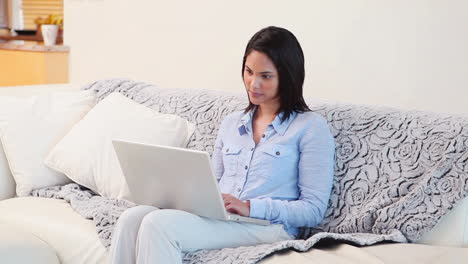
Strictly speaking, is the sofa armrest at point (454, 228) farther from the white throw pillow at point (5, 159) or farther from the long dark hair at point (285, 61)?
the white throw pillow at point (5, 159)

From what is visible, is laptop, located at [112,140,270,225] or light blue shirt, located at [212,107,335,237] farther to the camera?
light blue shirt, located at [212,107,335,237]

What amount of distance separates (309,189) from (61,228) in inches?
30.4

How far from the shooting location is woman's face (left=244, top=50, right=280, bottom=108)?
230 centimetres

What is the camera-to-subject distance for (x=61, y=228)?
2398 mm

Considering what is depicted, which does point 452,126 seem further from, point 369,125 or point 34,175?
point 34,175

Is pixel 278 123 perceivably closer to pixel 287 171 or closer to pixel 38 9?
pixel 287 171

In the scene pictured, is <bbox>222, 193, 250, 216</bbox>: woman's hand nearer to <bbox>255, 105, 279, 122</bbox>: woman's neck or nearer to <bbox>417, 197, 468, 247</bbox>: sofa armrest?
<bbox>255, 105, 279, 122</bbox>: woman's neck

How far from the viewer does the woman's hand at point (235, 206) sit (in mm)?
2135

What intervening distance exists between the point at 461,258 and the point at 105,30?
9.10 feet

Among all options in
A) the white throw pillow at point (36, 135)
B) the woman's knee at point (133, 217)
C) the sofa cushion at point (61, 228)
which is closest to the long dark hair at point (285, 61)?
the woman's knee at point (133, 217)

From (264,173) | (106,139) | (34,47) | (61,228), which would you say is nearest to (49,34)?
(34,47)

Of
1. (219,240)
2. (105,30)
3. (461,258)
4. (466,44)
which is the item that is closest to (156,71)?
(105,30)

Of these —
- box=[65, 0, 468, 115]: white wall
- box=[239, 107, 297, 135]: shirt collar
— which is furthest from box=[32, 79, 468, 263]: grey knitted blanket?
box=[65, 0, 468, 115]: white wall

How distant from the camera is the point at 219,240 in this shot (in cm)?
211
